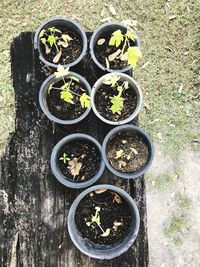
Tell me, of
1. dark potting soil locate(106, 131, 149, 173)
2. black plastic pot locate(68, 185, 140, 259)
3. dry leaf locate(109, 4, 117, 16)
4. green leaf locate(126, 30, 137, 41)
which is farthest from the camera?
dry leaf locate(109, 4, 117, 16)

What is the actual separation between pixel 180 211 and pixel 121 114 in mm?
1465

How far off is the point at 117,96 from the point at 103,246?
1.15 meters

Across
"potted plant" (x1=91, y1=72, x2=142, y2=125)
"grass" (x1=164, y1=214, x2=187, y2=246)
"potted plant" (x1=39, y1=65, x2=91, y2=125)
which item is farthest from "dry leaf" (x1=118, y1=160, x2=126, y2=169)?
"grass" (x1=164, y1=214, x2=187, y2=246)

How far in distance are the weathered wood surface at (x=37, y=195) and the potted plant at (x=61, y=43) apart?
16 cm

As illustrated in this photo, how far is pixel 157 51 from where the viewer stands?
3168 millimetres

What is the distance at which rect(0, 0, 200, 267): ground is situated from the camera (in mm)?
2896

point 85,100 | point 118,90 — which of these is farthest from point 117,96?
point 85,100

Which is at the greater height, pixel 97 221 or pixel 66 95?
pixel 66 95

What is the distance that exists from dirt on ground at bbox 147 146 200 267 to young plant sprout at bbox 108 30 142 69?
4.07 feet

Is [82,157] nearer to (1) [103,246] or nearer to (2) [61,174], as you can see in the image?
(2) [61,174]

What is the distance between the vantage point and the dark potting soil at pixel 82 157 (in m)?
2.06

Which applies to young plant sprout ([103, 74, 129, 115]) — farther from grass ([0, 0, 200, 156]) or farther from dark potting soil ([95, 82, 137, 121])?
grass ([0, 0, 200, 156])

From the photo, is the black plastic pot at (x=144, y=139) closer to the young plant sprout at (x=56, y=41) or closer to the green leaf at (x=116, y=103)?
the green leaf at (x=116, y=103)

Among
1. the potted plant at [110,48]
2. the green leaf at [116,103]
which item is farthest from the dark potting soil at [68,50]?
the green leaf at [116,103]
